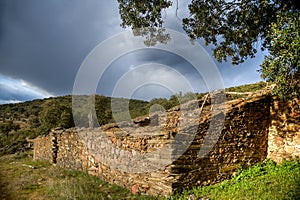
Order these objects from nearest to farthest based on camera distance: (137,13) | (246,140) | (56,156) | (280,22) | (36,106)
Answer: (280,22) < (246,140) < (137,13) < (56,156) < (36,106)

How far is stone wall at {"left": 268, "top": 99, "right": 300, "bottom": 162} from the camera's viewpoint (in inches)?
277

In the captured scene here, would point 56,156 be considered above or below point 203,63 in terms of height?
below

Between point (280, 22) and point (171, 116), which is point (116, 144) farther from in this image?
point (280, 22)

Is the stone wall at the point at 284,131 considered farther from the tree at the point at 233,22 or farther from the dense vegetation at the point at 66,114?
the dense vegetation at the point at 66,114

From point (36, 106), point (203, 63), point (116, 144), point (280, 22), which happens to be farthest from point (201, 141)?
point (36, 106)

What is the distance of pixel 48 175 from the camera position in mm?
10078

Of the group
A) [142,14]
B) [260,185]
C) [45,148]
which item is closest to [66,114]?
[45,148]

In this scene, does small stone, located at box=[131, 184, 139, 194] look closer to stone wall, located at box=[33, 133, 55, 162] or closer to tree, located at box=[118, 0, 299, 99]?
tree, located at box=[118, 0, 299, 99]

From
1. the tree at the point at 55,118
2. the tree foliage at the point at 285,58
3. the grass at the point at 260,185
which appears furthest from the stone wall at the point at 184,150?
the tree at the point at 55,118

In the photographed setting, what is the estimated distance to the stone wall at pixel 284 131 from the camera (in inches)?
277

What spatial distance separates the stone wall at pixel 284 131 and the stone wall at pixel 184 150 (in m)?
0.04

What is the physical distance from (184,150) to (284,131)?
3706 millimetres

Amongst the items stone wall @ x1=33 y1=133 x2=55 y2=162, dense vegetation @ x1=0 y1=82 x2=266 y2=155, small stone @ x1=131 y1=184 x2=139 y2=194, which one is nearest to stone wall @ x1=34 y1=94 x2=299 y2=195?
small stone @ x1=131 y1=184 x2=139 y2=194

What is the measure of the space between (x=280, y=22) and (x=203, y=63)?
3952mm
